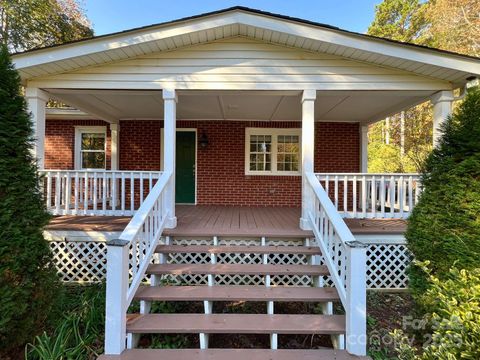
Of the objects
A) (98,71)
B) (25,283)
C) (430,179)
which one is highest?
(98,71)

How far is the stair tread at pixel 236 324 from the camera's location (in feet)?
8.23

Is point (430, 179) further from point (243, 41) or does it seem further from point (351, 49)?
point (243, 41)

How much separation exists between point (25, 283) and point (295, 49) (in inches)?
175

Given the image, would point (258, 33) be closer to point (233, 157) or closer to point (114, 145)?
point (233, 157)

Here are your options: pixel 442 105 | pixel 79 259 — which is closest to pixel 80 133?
pixel 79 259

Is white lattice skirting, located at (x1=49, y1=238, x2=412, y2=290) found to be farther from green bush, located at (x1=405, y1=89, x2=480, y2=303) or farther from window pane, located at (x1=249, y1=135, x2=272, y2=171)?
window pane, located at (x1=249, y1=135, x2=272, y2=171)

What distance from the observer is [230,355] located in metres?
2.36

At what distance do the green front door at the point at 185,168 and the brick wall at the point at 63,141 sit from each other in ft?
6.98

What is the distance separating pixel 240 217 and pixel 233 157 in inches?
105

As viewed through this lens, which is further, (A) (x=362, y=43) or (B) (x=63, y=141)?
(B) (x=63, y=141)

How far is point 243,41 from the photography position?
4328 mm

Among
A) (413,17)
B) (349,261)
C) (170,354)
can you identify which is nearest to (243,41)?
(349,261)

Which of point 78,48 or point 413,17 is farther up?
point 413,17

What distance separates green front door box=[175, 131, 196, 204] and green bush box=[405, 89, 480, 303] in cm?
566
